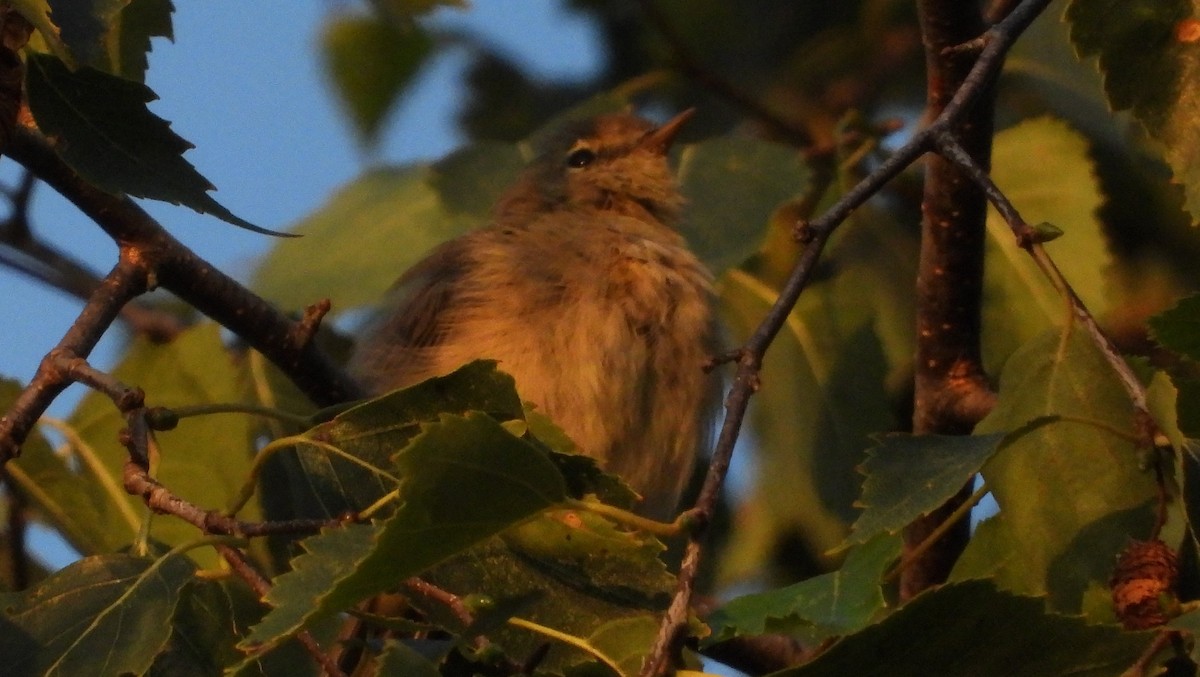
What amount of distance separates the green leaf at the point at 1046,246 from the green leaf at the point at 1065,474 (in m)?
1.18

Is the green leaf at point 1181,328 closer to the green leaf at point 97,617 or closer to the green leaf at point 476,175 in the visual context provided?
the green leaf at point 97,617

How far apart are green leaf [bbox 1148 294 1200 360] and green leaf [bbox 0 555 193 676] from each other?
108 centimetres

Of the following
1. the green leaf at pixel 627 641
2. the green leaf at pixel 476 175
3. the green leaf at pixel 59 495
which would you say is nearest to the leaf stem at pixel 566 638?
the green leaf at pixel 627 641

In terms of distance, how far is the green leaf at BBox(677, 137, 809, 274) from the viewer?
342 centimetres

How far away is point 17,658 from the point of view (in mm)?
1622

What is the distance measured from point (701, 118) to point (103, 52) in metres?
4.06

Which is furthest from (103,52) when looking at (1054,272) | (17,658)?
(1054,272)

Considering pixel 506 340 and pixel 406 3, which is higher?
pixel 406 3

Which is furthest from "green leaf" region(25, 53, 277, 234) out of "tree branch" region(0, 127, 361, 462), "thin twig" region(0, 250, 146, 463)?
"thin twig" region(0, 250, 146, 463)

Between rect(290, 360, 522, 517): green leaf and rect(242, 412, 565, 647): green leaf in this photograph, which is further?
rect(290, 360, 522, 517): green leaf

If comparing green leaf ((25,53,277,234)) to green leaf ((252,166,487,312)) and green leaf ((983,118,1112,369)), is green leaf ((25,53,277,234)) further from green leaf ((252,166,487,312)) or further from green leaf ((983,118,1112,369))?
green leaf ((983,118,1112,369))

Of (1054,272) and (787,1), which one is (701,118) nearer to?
(787,1)

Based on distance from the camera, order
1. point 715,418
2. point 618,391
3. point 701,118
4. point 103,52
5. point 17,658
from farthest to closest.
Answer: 1. point 701,118
2. point 715,418
3. point 618,391
4. point 103,52
5. point 17,658

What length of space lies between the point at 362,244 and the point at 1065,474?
2.02 meters
